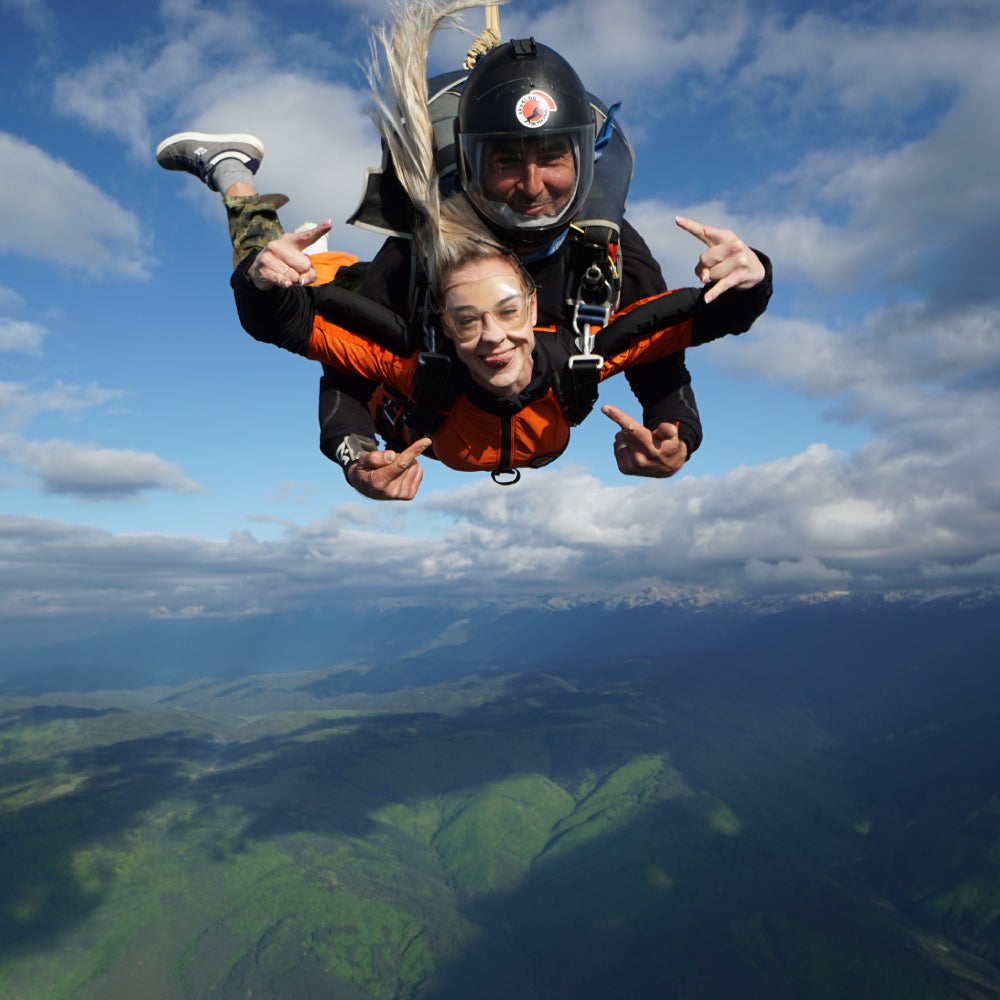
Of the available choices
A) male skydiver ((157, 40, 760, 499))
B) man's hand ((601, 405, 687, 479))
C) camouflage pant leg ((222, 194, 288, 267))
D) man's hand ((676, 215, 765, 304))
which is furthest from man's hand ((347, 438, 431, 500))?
man's hand ((676, 215, 765, 304))

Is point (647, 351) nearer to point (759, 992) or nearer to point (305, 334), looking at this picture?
point (305, 334)

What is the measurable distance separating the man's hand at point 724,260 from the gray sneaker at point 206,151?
377 centimetres

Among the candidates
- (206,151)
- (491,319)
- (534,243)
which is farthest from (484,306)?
(206,151)

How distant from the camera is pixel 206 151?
589 cm

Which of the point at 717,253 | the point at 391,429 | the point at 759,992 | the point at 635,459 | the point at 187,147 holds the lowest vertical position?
the point at 759,992

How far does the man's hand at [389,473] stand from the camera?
13.7 feet

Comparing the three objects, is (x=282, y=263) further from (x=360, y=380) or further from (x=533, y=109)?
(x=533, y=109)

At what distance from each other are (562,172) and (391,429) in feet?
7.23

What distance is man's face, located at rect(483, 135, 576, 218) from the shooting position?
3738mm

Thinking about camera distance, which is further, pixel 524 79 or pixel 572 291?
pixel 572 291

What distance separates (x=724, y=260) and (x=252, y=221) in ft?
10.8

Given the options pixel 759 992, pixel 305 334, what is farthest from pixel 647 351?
pixel 759 992

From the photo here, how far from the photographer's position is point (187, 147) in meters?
5.98

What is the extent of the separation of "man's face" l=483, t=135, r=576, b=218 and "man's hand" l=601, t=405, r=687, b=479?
1.21 m
